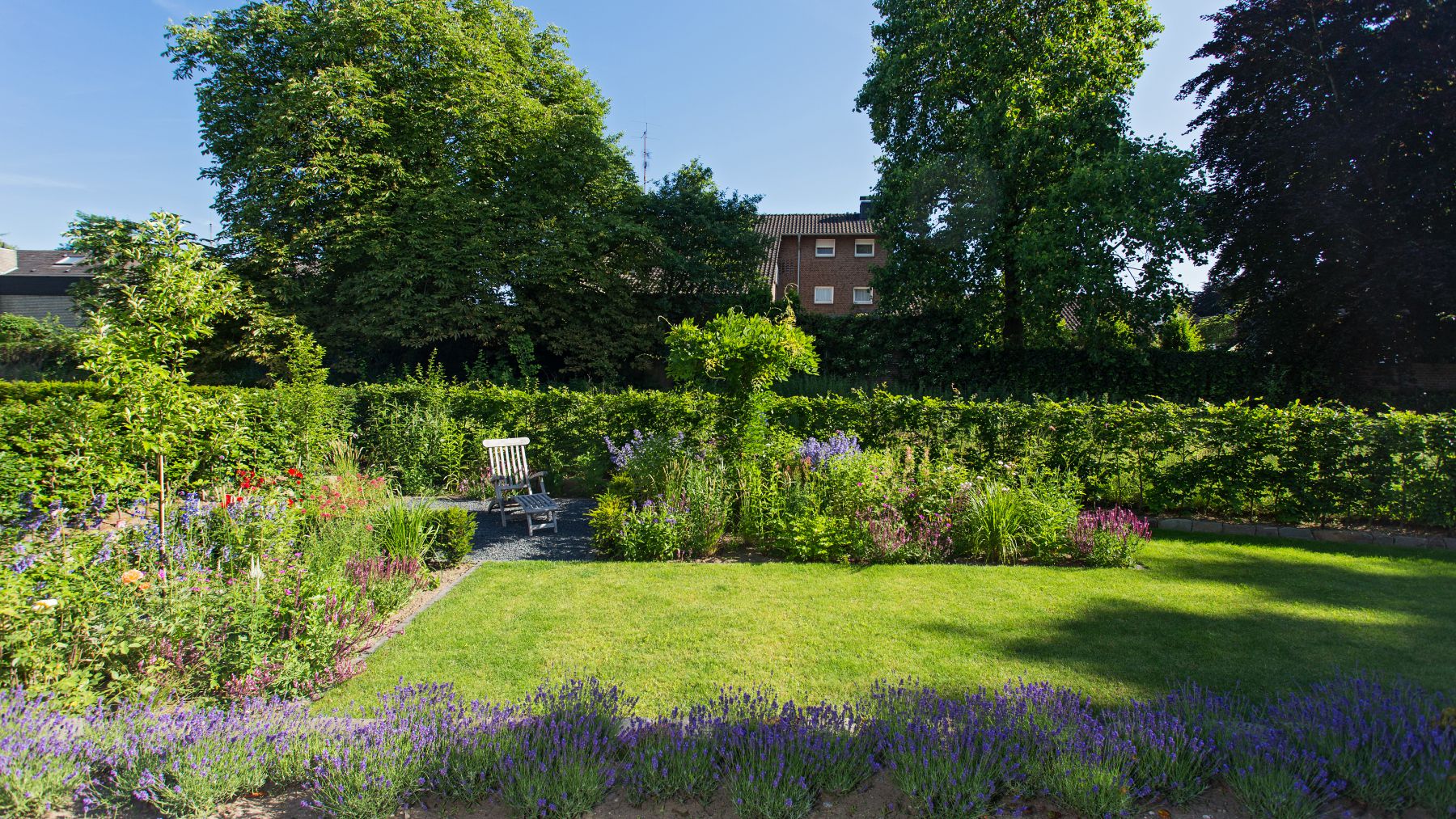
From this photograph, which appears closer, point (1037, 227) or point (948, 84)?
point (1037, 227)

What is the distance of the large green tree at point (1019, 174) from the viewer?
14.3 m

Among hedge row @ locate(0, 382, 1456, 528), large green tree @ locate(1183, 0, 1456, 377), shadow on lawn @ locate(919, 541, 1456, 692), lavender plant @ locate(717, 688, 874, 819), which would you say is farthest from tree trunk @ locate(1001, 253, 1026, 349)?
lavender plant @ locate(717, 688, 874, 819)

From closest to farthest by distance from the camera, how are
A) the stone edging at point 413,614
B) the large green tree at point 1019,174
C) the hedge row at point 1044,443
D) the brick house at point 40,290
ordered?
the stone edging at point 413,614
the hedge row at point 1044,443
the large green tree at point 1019,174
the brick house at point 40,290

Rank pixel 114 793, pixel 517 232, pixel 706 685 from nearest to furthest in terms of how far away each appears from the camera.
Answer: pixel 114 793
pixel 706 685
pixel 517 232

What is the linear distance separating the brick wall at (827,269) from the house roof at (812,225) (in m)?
0.29

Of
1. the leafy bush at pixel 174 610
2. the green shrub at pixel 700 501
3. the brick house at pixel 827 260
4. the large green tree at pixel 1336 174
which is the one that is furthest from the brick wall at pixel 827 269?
the leafy bush at pixel 174 610

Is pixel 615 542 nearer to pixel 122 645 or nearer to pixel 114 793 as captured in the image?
pixel 122 645

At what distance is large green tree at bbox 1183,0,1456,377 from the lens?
12.8 metres

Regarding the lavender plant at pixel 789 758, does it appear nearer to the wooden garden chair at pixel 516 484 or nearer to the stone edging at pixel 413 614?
the stone edging at pixel 413 614

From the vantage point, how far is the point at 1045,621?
479cm

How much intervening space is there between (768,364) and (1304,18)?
15.4 m

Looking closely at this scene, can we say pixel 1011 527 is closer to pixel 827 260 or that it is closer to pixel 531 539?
pixel 531 539

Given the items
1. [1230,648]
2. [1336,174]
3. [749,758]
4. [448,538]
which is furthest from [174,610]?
[1336,174]

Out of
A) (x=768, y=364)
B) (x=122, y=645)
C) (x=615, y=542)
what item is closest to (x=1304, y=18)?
(x=768, y=364)
